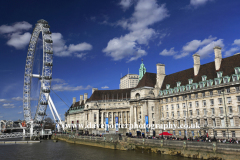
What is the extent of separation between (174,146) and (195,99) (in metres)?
23.7

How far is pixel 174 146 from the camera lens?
1740 inches

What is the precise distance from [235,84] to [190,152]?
23.5 m

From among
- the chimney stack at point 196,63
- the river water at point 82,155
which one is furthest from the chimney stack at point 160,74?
the river water at point 82,155

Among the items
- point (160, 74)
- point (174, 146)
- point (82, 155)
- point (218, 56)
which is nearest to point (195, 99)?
point (218, 56)

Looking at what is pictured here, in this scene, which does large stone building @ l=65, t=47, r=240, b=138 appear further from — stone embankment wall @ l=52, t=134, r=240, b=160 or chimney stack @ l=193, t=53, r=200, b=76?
stone embankment wall @ l=52, t=134, r=240, b=160

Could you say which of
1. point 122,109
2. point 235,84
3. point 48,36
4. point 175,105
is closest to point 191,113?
point 175,105

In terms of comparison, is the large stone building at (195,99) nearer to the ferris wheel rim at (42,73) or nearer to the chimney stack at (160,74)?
the chimney stack at (160,74)

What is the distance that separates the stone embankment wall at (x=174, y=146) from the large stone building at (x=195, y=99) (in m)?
8.52

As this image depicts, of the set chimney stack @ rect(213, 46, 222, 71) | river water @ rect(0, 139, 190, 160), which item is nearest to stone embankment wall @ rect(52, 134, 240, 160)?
river water @ rect(0, 139, 190, 160)

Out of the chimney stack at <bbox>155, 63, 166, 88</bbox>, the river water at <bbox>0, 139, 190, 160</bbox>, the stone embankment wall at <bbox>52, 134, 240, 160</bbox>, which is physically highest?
the chimney stack at <bbox>155, 63, 166, 88</bbox>

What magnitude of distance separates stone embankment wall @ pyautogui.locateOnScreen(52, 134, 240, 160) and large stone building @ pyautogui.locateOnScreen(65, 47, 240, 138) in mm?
8519

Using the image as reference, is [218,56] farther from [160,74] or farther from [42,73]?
[42,73]

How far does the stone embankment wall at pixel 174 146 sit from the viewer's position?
33.9 metres

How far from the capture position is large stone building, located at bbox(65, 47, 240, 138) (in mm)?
53625
